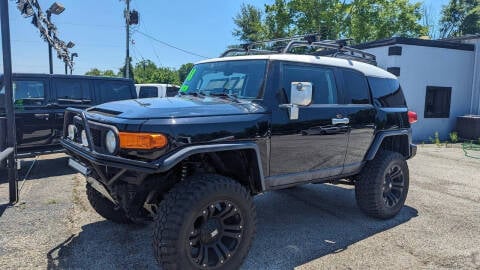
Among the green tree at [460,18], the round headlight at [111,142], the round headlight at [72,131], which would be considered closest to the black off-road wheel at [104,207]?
the round headlight at [72,131]

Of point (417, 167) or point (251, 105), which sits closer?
point (251, 105)

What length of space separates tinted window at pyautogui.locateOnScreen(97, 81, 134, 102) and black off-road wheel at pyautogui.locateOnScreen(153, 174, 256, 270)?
5852 mm

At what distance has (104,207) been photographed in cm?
454

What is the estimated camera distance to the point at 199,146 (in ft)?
10.6

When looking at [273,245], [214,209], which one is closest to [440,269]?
[273,245]

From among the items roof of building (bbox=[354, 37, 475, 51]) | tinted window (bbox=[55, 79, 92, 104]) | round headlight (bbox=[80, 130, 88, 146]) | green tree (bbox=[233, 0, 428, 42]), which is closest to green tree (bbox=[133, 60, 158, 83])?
green tree (bbox=[233, 0, 428, 42])

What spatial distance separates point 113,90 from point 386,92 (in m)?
5.84

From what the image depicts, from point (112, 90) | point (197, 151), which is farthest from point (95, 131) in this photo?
point (112, 90)

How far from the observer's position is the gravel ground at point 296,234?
381 centimetres

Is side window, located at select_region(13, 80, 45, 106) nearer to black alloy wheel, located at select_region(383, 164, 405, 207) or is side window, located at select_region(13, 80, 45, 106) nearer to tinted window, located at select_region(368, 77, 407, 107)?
tinted window, located at select_region(368, 77, 407, 107)

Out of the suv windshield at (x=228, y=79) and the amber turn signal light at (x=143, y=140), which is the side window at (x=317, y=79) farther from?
the amber turn signal light at (x=143, y=140)

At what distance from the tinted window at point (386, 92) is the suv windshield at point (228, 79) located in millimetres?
1844

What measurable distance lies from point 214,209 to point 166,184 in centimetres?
50

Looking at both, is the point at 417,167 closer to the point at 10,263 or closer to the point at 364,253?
the point at 364,253
